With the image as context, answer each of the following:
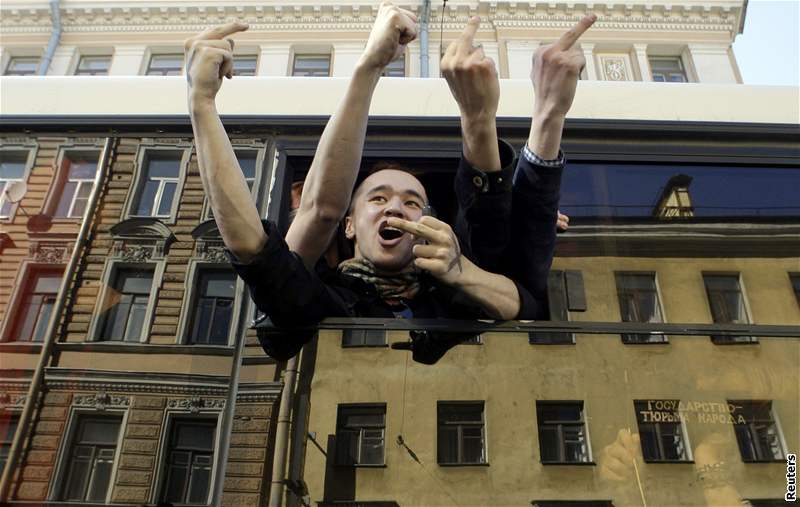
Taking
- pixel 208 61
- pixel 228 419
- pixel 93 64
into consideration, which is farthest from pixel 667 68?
pixel 228 419

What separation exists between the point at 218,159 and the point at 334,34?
61.1ft

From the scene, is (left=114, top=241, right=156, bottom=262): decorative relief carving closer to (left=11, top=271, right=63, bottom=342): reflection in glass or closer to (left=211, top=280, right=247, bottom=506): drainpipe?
(left=11, top=271, right=63, bottom=342): reflection in glass

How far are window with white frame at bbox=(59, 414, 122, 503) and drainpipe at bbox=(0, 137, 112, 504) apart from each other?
0.20 metres

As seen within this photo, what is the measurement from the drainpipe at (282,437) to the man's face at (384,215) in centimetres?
51

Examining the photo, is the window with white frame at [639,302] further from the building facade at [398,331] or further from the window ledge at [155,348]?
the window ledge at [155,348]

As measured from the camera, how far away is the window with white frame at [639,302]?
1.88 m

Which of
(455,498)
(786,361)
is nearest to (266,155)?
(455,498)

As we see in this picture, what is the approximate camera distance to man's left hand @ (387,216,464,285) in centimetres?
180

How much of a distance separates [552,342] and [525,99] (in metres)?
1.02

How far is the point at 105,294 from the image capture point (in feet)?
6.59

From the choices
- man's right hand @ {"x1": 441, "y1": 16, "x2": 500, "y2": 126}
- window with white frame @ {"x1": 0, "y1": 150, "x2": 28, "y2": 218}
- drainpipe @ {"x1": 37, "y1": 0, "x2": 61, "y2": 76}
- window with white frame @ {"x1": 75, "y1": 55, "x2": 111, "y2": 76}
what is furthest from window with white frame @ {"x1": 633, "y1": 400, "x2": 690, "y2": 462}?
drainpipe @ {"x1": 37, "y1": 0, "x2": 61, "y2": 76}

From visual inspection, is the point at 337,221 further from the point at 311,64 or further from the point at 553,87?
the point at 311,64

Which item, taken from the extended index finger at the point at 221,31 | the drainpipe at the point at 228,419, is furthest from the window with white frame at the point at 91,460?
the extended index finger at the point at 221,31

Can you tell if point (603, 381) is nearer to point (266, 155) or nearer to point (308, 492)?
point (308, 492)
